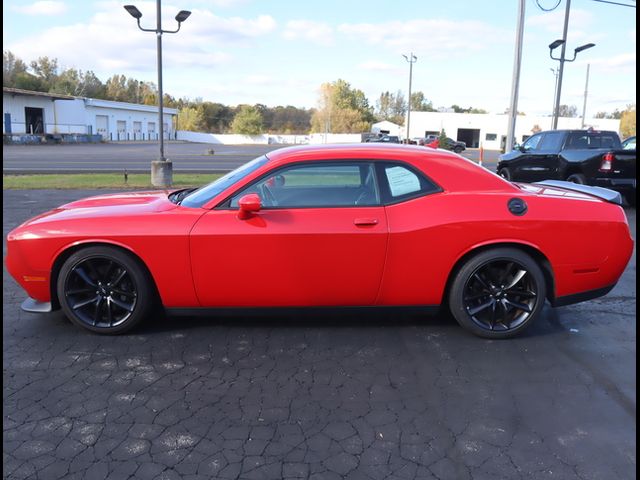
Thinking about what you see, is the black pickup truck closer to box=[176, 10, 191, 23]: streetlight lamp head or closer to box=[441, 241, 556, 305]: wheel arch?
box=[441, 241, 556, 305]: wheel arch

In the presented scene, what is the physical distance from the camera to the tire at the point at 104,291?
12.8ft

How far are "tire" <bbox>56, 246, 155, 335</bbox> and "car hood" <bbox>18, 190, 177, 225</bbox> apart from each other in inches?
12.3

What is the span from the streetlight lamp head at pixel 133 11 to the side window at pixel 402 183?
13192 millimetres

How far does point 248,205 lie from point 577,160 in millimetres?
9995

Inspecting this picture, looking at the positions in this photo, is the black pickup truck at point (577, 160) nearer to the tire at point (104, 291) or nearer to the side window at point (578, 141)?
the side window at point (578, 141)

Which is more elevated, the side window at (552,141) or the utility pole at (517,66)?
the utility pole at (517,66)

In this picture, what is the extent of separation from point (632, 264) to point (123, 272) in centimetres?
600

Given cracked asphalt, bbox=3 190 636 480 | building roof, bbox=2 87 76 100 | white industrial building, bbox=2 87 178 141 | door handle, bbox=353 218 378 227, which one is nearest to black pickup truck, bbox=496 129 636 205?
cracked asphalt, bbox=3 190 636 480

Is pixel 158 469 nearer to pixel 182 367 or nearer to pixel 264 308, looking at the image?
pixel 182 367

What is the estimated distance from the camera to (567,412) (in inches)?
119

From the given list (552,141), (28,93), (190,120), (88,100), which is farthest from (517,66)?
(190,120)

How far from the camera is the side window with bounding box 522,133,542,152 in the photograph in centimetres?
1288

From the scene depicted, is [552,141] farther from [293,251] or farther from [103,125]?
[103,125]

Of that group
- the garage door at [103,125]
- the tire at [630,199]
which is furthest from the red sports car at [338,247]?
the garage door at [103,125]
